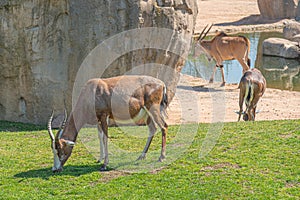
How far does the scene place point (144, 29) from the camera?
13383mm

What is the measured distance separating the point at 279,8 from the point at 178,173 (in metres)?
28.3

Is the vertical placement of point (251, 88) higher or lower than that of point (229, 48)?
lower

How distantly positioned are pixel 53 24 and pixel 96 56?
129 cm

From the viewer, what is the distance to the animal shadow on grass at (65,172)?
8.83 meters

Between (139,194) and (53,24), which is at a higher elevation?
(53,24)

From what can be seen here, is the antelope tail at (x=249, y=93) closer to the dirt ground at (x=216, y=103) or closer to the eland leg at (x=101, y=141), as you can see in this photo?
the dirt ground at (x=216, y=103)

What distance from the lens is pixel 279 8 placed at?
35.2m

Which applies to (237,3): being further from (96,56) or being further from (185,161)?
(185,161)

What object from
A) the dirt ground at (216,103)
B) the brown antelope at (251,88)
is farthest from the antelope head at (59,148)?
the dirt ground at (216,103)

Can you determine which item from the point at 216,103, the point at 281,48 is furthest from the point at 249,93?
the point at 281,48

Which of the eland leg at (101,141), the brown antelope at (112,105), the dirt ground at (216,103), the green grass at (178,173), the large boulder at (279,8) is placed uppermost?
the large boulder at (279,8)

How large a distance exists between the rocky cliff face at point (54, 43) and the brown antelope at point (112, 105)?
13.2ft

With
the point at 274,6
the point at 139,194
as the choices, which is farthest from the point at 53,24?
the point at 274,6

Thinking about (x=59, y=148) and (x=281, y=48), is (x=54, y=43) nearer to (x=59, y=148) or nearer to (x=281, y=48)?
(x=59, y=148)
